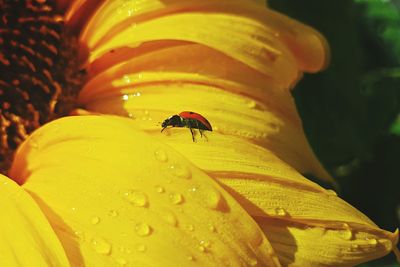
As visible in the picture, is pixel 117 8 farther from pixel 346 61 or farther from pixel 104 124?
pixel 346 61

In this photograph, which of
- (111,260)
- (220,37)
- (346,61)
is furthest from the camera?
(346,61)

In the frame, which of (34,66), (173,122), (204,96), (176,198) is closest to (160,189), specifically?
(176,198)

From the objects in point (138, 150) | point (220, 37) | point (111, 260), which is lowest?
point (111, 260)

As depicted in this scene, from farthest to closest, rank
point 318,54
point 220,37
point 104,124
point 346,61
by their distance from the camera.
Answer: point 346,61 < point 318,54 < point 220,37 < point 104,124

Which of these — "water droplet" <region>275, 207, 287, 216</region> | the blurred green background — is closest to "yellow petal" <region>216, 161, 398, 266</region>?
"water droplet" <region>275, 207, 287, 216</region>

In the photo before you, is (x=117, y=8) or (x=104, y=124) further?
(x=117, y=8)

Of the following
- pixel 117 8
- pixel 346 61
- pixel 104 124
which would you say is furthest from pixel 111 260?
pixel 346 61

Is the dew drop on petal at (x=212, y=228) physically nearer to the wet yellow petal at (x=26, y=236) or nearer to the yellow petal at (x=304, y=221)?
the yellow petal at (x=304, y=221)
